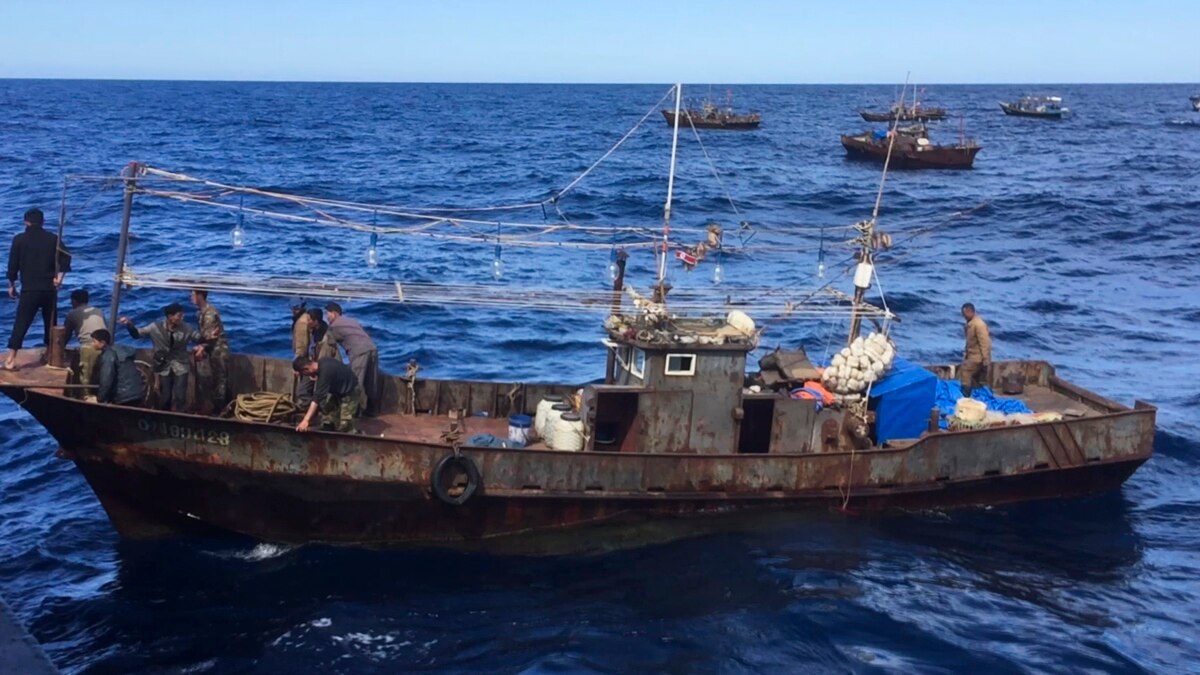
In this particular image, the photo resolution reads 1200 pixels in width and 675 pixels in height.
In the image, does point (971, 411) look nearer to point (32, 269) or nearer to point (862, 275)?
point (862, 275)

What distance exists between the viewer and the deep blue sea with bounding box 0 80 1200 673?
12.9 meters

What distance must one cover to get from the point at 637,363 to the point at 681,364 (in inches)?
27.2

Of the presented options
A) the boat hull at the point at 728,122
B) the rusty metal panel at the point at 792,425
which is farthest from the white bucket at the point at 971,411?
the boat hull at the point at 728,122

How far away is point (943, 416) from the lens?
56.8 ft

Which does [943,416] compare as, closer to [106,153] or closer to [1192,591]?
[1192,591]

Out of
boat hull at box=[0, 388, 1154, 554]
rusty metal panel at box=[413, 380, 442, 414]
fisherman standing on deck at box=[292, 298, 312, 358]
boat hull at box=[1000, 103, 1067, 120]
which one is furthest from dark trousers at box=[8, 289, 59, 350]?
boat hull at box=[1000, 103, 1067, 120]

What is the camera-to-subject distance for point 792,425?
16.0m

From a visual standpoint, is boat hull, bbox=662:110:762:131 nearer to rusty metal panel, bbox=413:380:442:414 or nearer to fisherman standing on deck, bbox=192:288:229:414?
rusty metal panel, bbox=413:380:442:414

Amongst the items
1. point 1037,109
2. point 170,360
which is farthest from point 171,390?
point 1037,109

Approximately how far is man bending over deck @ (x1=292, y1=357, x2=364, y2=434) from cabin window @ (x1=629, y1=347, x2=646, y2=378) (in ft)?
13.0

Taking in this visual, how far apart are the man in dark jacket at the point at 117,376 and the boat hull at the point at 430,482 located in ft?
0.70

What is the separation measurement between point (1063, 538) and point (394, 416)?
1062 cm

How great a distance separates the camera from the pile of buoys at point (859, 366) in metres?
16.4

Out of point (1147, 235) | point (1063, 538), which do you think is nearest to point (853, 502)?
point (1063, 538)
